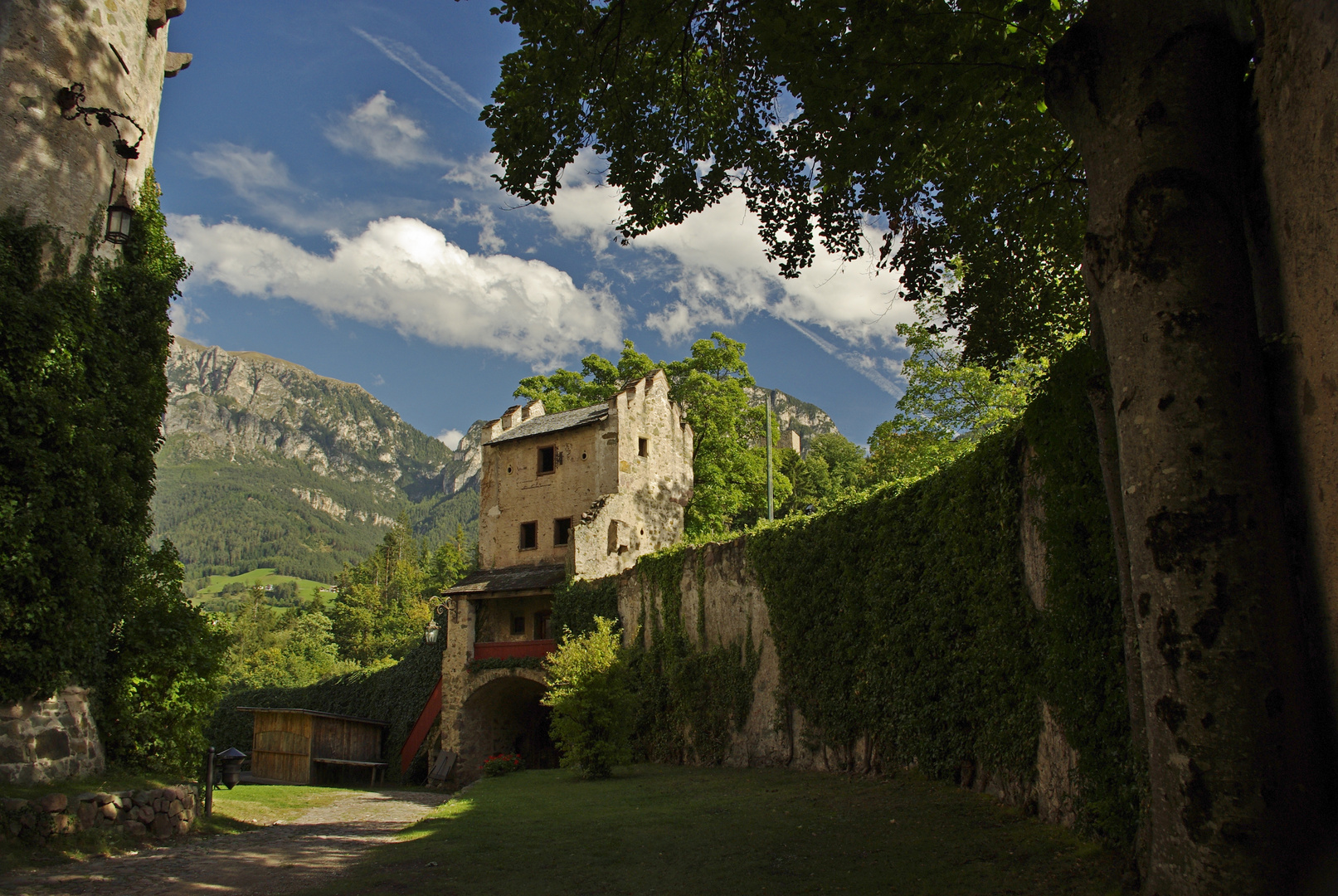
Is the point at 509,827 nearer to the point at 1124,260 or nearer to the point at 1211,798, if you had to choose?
the point at 1211,798

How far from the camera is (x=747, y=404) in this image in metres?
37.5

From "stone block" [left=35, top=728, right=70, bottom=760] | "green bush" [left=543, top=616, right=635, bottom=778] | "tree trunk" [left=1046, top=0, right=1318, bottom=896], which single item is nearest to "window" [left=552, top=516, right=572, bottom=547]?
"green bush" [left=543, top=616, right=635, bottom=778]

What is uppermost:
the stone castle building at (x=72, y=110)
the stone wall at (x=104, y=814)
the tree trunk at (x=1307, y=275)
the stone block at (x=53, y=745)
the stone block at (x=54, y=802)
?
the stone castle building at (x=72, y=110)

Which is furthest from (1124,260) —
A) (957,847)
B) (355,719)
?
(355,719)

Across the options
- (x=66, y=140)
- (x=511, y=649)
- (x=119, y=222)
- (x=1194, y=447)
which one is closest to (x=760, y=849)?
(x=1194, y=447)

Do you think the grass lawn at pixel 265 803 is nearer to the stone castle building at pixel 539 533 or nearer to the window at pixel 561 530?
the stone castle building at pixel 539 533

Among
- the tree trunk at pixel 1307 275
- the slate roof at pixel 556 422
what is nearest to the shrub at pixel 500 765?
the slate roof at pixel 556 422

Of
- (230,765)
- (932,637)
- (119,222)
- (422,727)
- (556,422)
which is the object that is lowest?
(422,727)

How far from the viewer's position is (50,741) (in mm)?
10547

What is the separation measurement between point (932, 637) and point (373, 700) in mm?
28886

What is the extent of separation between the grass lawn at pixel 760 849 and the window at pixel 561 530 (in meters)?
18.0

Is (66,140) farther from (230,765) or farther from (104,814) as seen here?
(230,765)

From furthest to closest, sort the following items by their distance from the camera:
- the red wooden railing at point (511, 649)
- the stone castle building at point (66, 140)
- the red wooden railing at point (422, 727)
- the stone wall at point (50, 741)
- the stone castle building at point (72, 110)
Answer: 1. the red wooden railing at point (422, 727)
2. the red wooden railing at point (511, 649)
3. the stone castle building at point (72, 110)
4. the stone castle building at point (66, 140)
5. the stone wall at point (50, 741)

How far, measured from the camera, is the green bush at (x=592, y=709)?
16984 mm
